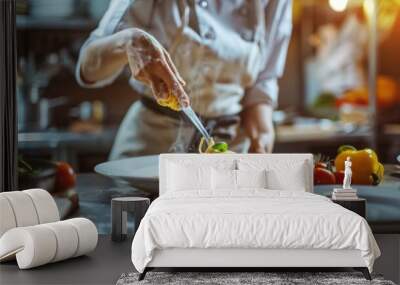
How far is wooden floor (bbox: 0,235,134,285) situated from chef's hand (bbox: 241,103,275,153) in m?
1.79

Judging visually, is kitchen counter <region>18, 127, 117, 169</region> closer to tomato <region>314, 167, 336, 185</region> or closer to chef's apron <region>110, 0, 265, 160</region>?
chef's apron <region>110, 0, 265, 160</region>

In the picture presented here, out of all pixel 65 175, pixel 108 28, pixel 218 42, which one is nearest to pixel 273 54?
pixel 218 42

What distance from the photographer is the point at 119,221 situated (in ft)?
21.0

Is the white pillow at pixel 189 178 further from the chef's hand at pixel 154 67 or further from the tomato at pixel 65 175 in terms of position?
the tomato at pixel 65 175

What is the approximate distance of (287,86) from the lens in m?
7.12

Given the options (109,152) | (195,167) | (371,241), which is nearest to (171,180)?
(195,167)

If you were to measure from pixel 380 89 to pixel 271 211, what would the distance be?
111 inches

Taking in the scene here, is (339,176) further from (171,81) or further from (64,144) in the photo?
(64,144)

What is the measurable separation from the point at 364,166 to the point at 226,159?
134 cm

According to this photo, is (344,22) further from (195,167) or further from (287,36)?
(195,167)

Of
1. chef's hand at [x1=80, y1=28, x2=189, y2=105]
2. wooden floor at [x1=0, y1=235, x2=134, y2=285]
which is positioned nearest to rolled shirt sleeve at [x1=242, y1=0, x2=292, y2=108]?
chef's hand at [x1=80, y1=28, x2=189, y2=105]

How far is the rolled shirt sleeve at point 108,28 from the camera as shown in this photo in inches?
276

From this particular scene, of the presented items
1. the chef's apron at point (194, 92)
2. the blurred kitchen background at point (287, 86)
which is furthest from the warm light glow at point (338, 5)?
the chef's apron at point (194, 92)

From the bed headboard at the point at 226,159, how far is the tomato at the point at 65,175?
98 centimetres
